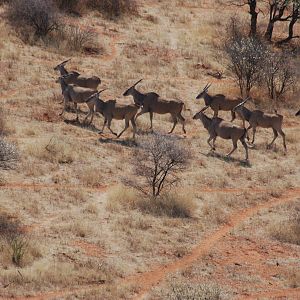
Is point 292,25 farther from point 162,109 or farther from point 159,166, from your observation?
point 159,166

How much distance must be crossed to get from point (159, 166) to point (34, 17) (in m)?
17.8

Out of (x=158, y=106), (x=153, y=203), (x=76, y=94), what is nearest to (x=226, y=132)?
(x=158, y=106)

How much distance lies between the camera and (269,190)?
872 inches

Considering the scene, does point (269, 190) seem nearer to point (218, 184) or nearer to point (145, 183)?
point (218, 184)

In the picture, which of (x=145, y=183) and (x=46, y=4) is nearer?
(x=145, y=183)

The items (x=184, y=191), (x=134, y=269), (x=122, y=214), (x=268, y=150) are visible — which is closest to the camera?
(x=134, y=269)

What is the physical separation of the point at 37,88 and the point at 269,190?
11.5 m

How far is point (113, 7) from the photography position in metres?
42.4

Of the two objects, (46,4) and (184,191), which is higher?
(46,4)

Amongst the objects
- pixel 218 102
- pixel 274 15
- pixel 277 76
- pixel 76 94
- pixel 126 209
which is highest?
pixel 274 15

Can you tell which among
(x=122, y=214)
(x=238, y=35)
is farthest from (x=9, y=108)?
(x=238, y=35)

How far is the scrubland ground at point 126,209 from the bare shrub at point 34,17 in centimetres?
314

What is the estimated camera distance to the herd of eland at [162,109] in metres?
25.1

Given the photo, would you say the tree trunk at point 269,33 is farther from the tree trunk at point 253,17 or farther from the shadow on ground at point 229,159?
the shadow on ground at point 229,159
